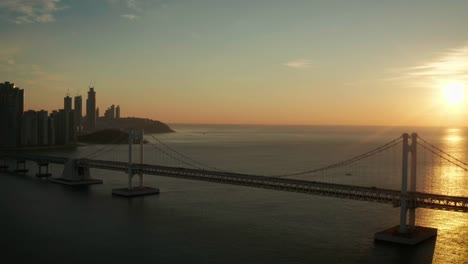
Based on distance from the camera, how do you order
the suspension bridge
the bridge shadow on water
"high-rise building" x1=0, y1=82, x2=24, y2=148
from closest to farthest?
the bridge shadow on water
the suspension bridge
"high-rise building" x1=0, y1=82, x2=24, y2=148

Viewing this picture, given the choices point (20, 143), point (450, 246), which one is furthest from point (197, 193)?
point (20, 143)

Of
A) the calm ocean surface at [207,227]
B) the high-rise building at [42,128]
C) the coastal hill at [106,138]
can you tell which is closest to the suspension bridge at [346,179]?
the calm ocean surface at [207,227]

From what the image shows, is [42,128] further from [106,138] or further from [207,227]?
[207,227]

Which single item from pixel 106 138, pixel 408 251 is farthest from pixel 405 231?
pixel 106 138

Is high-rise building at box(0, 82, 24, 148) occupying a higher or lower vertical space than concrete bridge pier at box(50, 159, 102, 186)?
higher

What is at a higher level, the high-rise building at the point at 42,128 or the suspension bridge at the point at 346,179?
the high-rise building at the point at 42,128

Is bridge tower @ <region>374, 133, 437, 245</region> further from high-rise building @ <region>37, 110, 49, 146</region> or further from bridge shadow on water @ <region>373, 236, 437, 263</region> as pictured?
high-rise building @ <region>37, 110, 49, 146</region>

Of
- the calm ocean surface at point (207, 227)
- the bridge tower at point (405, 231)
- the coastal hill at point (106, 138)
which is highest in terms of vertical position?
the coastal hill at point (106, 138)

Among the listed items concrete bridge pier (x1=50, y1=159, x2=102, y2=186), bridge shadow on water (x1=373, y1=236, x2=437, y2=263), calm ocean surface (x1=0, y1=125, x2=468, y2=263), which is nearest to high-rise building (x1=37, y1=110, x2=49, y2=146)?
concrete bridge pier (x1=50, y1=159, x2=102, y2=186)

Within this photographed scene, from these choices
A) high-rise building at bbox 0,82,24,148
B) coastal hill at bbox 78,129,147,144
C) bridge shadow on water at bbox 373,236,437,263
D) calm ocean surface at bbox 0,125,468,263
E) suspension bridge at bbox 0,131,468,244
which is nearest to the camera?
bridge shadow on water at bbox 373,236,437,263

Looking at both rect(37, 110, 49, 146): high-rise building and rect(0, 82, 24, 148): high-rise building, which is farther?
rect(37, 110, 49, 146): high-rise building

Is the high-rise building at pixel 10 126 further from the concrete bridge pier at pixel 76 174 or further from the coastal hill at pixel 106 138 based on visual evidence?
the concrete bridge pier at pixel 76 174
